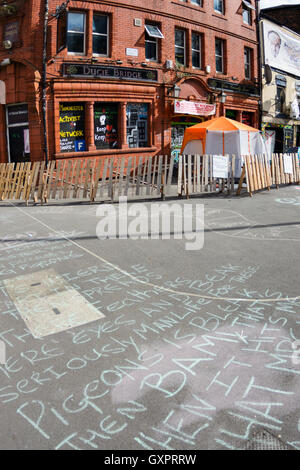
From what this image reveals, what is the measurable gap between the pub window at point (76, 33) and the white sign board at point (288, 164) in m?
9.87

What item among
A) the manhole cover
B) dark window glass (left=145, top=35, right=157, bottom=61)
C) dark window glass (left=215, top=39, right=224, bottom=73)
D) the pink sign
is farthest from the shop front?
the manhole cover

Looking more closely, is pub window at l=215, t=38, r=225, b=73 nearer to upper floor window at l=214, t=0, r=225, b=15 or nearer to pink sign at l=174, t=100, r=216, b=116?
upper floor window at l=214, t=0, r=225, b=15

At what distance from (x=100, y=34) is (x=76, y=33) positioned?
112 cm

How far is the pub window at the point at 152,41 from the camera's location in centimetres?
1703

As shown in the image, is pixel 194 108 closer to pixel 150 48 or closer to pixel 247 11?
pixel 150 48

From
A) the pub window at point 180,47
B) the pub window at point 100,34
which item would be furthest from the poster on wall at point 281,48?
the pub window at point 100,34

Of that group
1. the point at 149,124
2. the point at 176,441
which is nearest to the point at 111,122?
the point at 149,124

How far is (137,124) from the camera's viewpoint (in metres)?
17.5

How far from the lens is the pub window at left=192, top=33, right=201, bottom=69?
63.8 ft

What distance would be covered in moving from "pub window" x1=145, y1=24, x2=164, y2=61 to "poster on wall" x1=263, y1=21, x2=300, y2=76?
9.52 metres

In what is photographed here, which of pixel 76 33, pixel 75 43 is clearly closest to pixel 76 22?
pixel 76 33

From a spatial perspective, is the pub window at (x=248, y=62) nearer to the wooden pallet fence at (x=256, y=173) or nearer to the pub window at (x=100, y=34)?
the pub window at (x=100, y=34)

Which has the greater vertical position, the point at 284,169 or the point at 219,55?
the point at 219,55

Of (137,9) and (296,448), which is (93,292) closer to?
(296,448)
